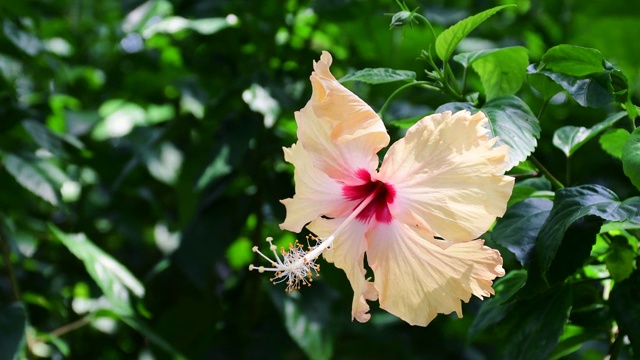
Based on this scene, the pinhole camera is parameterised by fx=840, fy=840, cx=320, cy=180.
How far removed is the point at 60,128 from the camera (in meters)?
1.83

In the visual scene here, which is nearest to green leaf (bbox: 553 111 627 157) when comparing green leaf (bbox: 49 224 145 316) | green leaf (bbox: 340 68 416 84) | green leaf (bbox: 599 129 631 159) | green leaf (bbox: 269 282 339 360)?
green leaf (bbox: 599 129 631 159)

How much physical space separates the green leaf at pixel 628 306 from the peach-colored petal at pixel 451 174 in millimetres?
244

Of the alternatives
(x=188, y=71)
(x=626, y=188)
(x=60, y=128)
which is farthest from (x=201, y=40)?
(x=626, y=188)

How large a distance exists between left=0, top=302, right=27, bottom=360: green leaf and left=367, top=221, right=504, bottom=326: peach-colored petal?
26.7 inches

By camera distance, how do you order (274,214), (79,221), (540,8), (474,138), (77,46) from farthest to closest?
(540,8) → (77,46) → (79,221) → (274,214) → (474,138)

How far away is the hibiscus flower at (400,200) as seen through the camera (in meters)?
0.72

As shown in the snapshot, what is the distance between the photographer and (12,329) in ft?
4.15

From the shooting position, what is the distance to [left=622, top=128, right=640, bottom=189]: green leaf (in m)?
0.73

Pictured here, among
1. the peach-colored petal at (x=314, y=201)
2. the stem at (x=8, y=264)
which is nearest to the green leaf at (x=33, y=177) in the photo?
the stem at (x=8, y=264)

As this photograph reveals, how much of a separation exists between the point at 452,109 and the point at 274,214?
0.73 metres

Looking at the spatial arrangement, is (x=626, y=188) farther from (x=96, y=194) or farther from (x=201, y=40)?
(x=96, y=194)

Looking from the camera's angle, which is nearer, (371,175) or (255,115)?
(371,175)

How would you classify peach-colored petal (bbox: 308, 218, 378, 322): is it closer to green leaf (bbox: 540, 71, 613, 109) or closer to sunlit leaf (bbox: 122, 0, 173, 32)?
green leaf (bbox: 540, 71, 613, 109)

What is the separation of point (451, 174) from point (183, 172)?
107cm
